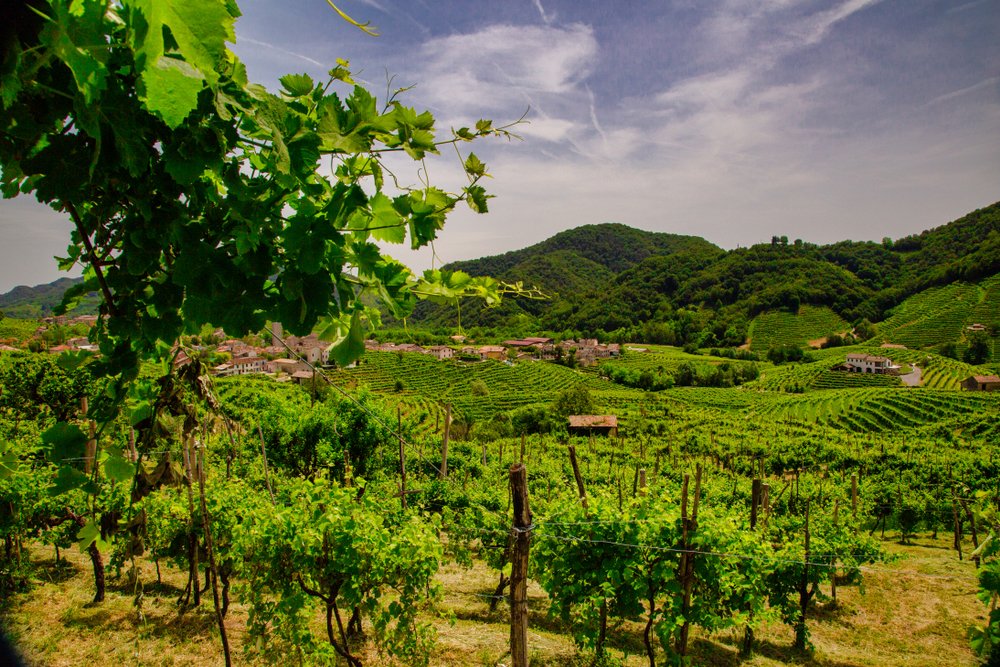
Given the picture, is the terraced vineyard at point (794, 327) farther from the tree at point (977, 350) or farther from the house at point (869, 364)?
the tree at point (977, 350)

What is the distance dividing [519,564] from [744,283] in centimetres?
11627

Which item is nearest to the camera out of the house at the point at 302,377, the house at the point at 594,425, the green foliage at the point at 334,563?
the green foliage at the point at 334,563

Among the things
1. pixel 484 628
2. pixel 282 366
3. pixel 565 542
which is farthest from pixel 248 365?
pixel 565 542

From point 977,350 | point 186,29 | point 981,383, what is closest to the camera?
point 186,29

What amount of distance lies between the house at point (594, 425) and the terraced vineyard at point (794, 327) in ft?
184

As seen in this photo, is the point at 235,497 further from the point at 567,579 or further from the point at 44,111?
the point at 44,111

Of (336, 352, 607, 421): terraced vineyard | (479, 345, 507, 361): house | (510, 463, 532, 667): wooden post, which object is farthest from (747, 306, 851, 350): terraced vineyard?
(510, 463, 532, 667): wooden post

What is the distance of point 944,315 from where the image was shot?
2891 inches

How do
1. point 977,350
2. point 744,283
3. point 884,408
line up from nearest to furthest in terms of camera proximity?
point 884,408 → point 977,350 → point 744,283

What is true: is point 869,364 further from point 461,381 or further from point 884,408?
point 461,381

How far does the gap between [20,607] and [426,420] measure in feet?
113

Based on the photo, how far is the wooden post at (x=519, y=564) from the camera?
3.04 m

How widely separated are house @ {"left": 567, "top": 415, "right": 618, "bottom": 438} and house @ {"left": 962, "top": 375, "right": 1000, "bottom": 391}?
3822 cm

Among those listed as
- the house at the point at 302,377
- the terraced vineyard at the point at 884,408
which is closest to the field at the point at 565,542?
the terraced vineyard at the point at 884,408
